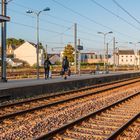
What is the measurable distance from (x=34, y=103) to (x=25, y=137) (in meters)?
7.95

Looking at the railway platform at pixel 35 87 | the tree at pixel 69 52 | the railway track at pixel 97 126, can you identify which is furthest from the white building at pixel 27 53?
the railway track at pixel 97 126

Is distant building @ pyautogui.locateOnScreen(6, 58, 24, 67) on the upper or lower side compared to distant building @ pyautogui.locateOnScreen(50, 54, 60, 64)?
lower

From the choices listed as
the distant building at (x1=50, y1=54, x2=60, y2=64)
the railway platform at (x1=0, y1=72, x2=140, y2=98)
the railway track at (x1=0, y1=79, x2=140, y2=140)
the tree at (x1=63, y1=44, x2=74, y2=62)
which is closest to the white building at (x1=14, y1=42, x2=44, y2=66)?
the tree at (x1=63, y1=44, x2=74, y2=62)

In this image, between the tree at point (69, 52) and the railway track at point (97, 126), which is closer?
the railway track at point (97, 126)

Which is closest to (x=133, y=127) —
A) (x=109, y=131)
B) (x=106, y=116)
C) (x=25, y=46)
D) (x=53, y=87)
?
(x=109, y=131)

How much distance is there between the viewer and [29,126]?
10.7m

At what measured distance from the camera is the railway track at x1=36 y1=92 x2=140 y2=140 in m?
9.34

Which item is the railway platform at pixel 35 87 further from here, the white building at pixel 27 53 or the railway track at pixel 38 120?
the white building at pixel 27 53

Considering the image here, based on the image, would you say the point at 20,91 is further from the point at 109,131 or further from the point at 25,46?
the point at 25,46

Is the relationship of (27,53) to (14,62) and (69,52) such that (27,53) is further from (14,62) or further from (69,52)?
(69,52)

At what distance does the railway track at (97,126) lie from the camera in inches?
368

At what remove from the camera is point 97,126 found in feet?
36.1

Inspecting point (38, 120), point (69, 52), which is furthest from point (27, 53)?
point (38, 120)

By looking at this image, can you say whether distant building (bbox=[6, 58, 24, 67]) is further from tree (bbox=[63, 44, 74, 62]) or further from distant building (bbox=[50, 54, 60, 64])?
distant building (bbox=[50, 54, 60, 64])
